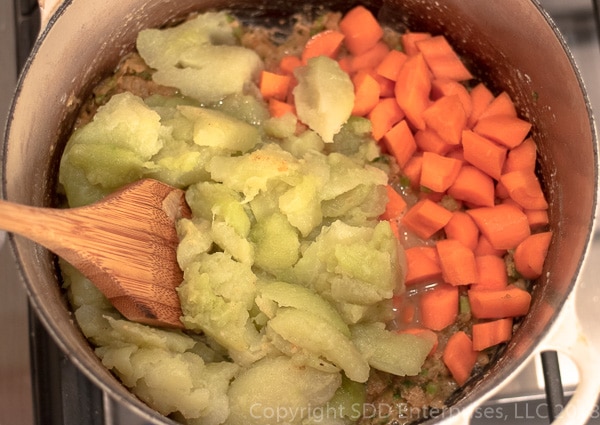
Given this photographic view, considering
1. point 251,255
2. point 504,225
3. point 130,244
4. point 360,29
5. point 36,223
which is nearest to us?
point 36,223

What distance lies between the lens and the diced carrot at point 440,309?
159cm

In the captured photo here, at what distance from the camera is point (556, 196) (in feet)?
5.17

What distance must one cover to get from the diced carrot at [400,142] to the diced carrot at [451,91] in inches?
5.1

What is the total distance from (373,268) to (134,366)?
56 cm

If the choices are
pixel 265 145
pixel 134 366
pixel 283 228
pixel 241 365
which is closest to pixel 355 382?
pixel 241 365

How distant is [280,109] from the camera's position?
170 cm

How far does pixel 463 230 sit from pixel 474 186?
113mm

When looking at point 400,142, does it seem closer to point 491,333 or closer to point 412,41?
point 412,41

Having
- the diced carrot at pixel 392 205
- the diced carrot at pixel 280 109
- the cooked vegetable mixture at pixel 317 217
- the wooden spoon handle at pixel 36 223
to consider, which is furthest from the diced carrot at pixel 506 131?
the wooden spoon handle at pixel 36 223

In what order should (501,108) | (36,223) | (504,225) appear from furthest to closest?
1. (501,108)
2. (504,225)
3. (36,223)

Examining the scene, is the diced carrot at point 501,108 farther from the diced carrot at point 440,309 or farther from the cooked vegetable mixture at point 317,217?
the diced carrot at point 440,309

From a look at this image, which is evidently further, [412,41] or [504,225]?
[412,41]

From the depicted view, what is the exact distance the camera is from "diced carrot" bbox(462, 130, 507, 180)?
1601mm

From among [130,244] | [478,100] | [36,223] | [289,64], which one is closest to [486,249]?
[478,100]
